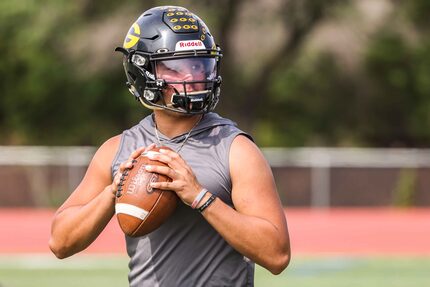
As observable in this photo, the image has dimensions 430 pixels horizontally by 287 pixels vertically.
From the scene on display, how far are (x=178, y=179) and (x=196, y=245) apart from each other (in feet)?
1.04

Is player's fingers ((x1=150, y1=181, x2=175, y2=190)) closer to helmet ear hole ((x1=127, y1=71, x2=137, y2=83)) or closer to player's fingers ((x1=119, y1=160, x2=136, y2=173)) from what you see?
player's fingers ((x1=119, y1=160, x2=136, y2=173))

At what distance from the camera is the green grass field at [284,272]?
10820 millimetres

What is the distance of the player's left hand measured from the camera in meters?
3.52

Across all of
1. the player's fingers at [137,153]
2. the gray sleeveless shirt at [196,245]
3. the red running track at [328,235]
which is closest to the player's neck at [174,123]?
the gray sleeveless shirt at [196,245]

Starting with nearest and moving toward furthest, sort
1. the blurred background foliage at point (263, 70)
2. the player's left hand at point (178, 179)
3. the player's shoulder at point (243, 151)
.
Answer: the player's left hand at point (178, 179)
the player's shoulder at point (243, 151)
the blurred background foliage at point (263, 70)

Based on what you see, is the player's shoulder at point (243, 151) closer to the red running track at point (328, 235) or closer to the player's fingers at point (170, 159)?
the player's fingers at point (170, 159)

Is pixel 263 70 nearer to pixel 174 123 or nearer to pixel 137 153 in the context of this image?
pixel 174 123

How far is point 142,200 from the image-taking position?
3.57 m

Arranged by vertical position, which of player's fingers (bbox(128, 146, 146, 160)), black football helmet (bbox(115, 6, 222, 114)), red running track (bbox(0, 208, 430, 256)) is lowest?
red running track (bbox(0, 208, 430, 256))

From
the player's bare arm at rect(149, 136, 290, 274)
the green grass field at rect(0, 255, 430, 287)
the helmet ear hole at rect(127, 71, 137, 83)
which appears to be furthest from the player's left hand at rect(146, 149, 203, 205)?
the green grass field at rect(0, 255, 430, 287)

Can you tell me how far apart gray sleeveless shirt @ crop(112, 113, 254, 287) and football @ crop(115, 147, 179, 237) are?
0.41 ft

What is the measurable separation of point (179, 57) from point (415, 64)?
22.7m

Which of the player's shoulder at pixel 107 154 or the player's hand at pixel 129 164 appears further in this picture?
the player's shoulder at pixel 107 154

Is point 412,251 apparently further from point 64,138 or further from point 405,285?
point 64,138
